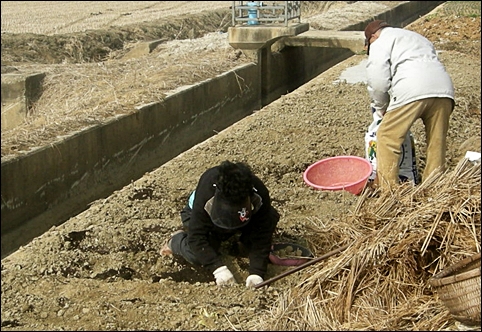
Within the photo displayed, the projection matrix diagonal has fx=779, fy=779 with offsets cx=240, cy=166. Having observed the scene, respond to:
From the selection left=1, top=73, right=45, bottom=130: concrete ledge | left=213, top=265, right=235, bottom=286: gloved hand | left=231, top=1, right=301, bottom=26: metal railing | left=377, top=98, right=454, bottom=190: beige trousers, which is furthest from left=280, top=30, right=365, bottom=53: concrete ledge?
left=213, top=265, right=235, bottom=286: gloved hand

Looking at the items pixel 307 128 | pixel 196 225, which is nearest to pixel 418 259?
pixel 196 225

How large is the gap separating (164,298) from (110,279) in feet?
2.10

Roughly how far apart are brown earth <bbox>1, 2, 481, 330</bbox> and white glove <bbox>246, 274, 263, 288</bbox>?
9cm

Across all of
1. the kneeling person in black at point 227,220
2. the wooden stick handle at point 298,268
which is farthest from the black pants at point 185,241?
the wooden stick handle at point 298,268

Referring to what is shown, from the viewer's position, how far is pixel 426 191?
5.50 meters

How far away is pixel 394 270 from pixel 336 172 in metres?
2.39

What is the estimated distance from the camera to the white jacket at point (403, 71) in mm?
6129

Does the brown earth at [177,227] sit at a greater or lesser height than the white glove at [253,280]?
lesser

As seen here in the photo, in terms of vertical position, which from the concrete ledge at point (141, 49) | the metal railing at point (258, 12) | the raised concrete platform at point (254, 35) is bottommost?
the concrete ledge at point (141, 49)

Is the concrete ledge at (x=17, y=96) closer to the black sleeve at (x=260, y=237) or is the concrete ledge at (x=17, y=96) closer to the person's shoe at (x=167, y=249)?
the person's shoe at (x=167, y=249)

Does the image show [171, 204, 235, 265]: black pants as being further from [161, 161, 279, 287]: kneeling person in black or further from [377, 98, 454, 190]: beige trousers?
[377, 98, 454, 190]: beige trousers

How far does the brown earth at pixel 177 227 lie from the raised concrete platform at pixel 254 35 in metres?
2.19

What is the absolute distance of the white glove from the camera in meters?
5.11

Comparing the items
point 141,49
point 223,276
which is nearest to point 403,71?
point 223,276
